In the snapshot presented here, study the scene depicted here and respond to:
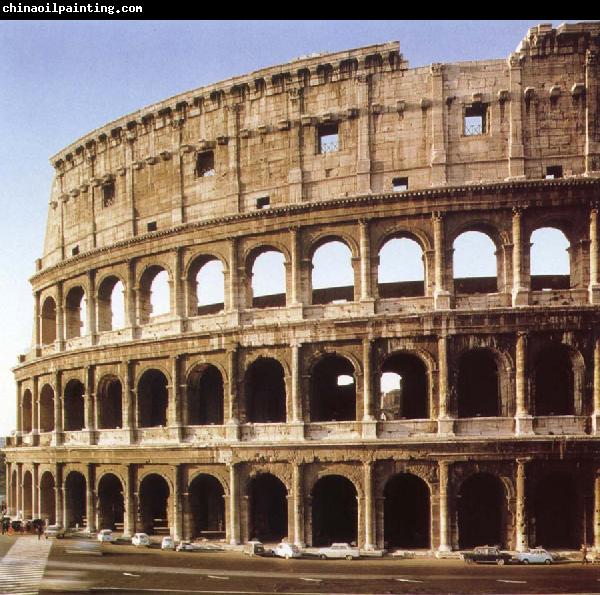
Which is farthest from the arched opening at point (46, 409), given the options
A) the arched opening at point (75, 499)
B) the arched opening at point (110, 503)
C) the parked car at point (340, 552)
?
the parked car at point (340, 552)

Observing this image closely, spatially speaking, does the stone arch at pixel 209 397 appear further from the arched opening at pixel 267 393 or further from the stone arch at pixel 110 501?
the stone arch at pixel 110 501

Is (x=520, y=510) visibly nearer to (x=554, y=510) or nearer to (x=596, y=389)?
(x=554, y=510)

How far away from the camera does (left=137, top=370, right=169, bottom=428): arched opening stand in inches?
1202

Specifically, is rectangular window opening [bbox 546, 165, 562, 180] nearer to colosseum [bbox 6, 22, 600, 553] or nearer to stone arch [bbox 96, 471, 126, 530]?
colosseum [bbox 6, 22, 600, 553]

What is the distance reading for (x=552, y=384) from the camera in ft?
84.4

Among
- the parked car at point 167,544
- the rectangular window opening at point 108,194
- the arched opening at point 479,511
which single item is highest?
the rectangular window opening at point 108,194

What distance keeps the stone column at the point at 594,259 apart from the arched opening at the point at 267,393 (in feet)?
37.5

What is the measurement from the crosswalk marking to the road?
0.49m

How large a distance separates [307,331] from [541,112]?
1084 centimetres

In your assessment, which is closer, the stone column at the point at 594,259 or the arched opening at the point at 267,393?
the stone column at the point at 594,259

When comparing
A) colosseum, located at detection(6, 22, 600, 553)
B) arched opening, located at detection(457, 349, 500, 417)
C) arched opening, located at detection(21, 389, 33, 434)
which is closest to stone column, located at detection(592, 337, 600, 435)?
colosseum, located at detection(6, 22, 600, 553)

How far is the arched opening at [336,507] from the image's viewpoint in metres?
27.2

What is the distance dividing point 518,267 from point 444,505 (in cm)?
811

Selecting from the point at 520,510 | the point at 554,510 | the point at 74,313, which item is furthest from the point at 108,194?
the point at 554,510
